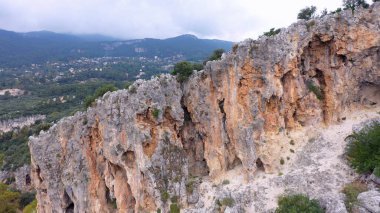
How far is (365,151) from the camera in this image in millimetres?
25828

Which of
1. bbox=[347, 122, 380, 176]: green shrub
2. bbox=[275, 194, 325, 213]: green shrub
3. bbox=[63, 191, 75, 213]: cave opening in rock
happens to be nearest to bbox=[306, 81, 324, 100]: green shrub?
bbox=[347, 122, 380, 176]: green shrub

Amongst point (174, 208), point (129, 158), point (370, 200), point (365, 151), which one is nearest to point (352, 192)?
point (370, 200)

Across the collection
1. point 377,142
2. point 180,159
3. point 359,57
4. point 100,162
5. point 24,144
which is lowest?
point 24,144

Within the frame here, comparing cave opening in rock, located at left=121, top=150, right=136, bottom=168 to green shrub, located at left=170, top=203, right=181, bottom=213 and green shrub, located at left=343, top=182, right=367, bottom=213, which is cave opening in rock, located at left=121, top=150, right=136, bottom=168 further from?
green shrub, located at left=343, top=182, right=367, bottom=213

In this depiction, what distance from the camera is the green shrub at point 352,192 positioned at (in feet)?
74.1

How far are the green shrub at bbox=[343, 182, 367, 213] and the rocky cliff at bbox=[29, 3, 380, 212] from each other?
6987mm

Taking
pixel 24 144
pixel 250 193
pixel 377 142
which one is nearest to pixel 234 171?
pixel 250 193

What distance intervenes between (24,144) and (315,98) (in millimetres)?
85454

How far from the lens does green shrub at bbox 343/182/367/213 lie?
22578mm

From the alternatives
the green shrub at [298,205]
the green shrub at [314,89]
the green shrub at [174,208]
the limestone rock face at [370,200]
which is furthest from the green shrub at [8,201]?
the limestone rock face at [370,200]

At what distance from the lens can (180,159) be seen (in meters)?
31.9

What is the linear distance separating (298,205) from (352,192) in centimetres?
449

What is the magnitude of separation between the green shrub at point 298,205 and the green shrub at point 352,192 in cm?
196

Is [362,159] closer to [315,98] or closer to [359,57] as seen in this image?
[315,98]
